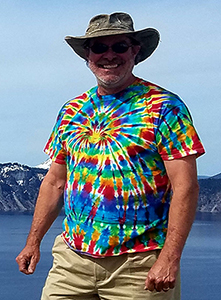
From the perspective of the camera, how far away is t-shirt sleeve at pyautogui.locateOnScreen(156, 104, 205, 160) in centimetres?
272

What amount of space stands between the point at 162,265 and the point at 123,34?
1085mm

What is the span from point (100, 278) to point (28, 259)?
44cm

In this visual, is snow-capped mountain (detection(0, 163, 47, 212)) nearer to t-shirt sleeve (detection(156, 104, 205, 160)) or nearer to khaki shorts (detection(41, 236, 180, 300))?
khaki shorts (detection(41, 236, 180, 300))

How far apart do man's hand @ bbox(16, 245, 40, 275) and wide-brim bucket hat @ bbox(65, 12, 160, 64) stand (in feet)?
3.31

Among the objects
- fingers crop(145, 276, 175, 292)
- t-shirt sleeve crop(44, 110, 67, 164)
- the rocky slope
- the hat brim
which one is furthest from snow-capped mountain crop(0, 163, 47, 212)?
fingers crop(145, 276, 175, 292)

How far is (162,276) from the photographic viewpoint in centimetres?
258

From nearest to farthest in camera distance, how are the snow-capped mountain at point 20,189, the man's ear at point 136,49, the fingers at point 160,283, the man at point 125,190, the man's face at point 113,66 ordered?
the fingers at point 160,283, the man at point 125,190, the man's face at point 113,66, the man's ear at point 136,49, the snow-capped mountain at point 20,189

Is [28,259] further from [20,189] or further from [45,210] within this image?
[20,189]

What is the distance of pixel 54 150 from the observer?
3176mm

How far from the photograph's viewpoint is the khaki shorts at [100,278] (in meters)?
2.73

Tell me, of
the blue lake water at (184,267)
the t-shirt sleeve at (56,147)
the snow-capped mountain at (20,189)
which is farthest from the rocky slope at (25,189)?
the t-shirt sleeve at (56,147)

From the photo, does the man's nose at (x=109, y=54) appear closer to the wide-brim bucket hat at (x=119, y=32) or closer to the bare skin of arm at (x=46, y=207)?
the wide-brim bucket hat at (x=119, y=32)

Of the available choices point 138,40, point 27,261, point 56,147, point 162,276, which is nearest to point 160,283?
point 162,276

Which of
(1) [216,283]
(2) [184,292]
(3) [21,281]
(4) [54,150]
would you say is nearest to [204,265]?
(1) [216,283]
